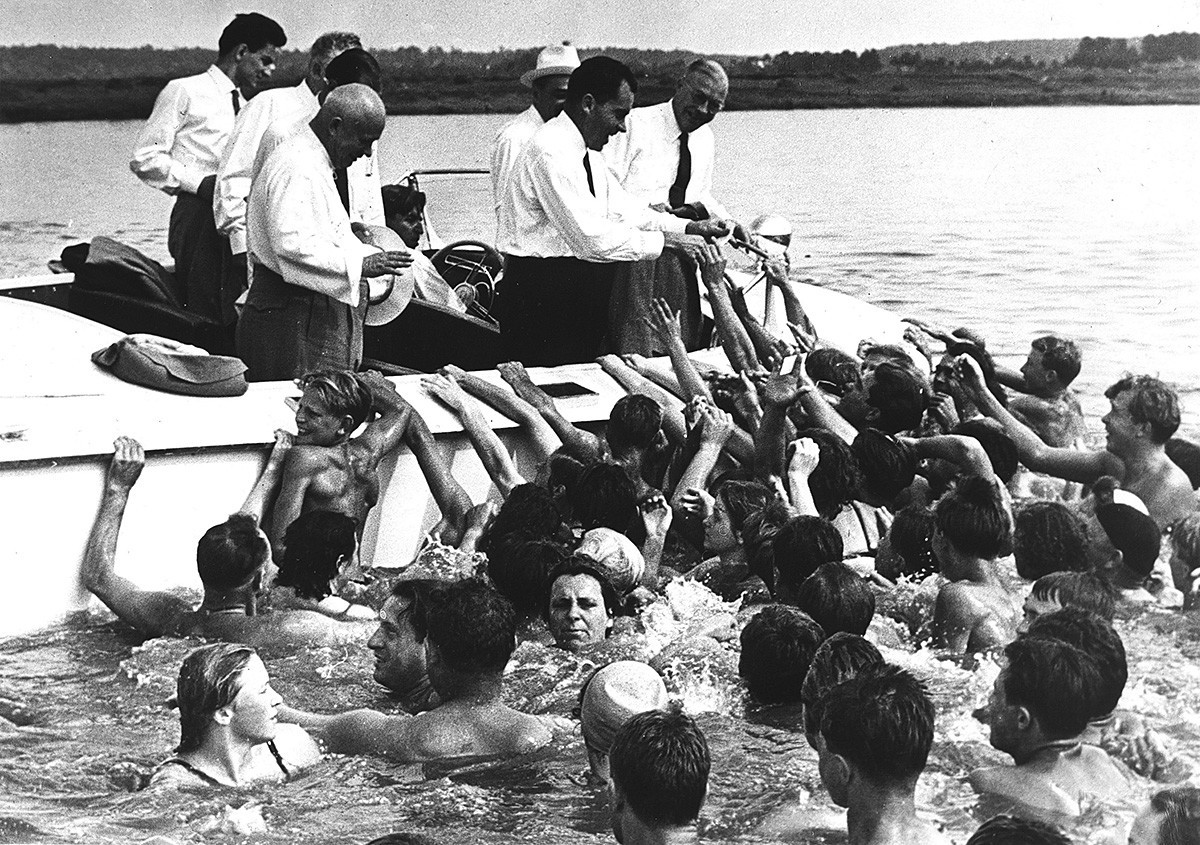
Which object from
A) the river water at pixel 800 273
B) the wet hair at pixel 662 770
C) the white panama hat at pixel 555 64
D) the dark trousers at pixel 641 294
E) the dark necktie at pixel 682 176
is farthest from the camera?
the dark necktie at pixel 682 176

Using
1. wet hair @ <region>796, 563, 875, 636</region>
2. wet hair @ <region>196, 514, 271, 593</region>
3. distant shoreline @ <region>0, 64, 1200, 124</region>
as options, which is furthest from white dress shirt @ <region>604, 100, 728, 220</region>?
distant shoreline @ <region>0, 64, 1200, 124</region>

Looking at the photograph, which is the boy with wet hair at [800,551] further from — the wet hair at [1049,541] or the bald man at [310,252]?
the bald man at [310,252]

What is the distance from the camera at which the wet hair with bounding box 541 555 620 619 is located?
13.5 ft

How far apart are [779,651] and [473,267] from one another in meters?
3.62

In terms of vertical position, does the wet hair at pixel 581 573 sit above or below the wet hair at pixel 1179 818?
below

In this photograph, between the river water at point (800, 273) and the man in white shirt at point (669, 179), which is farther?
the man in white shirt at point (669, 179)

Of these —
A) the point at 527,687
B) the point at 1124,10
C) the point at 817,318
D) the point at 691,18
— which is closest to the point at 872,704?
the point at 527,687

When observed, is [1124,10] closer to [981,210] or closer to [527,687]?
[981,210]

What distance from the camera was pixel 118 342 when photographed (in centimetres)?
512

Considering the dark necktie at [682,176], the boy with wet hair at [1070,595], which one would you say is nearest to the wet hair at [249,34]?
the dark necktie at [682,176]

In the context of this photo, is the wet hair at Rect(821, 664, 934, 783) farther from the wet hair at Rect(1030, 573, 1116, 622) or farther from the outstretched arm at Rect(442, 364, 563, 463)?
the outstretched arm at Rect(442, 364, 563, 463)

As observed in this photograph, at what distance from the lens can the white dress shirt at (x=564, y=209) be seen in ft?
18.7

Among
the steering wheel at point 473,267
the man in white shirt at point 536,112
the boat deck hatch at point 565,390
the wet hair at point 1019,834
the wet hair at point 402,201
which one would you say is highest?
the man in white shirt at point 536,112

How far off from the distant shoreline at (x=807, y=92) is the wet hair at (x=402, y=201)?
391cm
